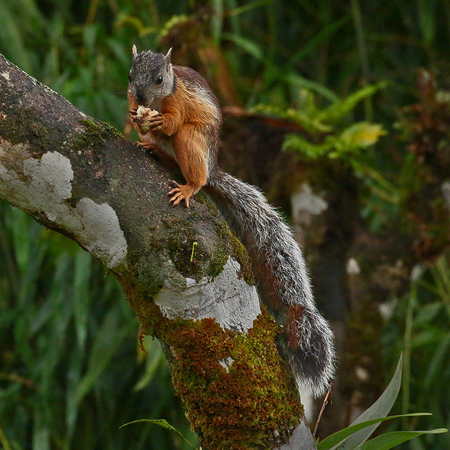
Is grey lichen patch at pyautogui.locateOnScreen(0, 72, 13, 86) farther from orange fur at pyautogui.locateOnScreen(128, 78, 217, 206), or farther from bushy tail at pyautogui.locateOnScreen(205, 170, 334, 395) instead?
bushy tail at pyautogui.locateOnScreen(205, 170, 334, 395)

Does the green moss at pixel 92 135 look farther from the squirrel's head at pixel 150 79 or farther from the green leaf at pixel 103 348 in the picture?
the green leaf at pixel 103 348

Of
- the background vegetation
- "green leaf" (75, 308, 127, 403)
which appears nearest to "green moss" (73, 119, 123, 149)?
the background vegetation

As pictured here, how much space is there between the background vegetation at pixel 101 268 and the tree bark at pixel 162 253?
1675 millimetres

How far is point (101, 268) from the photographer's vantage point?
11.9 ft

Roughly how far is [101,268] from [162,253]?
2.36 metres

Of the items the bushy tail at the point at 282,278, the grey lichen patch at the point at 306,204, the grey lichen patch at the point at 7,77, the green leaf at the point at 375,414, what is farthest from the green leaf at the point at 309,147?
the grey lichen patch at the point at 7,77

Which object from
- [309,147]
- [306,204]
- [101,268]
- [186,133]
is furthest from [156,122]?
[101,268]

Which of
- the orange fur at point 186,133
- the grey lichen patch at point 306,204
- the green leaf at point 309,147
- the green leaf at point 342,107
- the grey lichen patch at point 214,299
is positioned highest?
the orange fur at point 186,133

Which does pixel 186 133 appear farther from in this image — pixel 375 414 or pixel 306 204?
pixel 306 204

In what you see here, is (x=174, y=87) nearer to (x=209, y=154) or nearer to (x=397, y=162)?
(x=209, y=154)

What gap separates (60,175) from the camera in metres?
1.31

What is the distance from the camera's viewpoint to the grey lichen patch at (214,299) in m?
1.37

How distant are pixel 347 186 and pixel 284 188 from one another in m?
0.41

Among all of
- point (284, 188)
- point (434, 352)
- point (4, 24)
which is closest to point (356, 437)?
point (284, 188)
